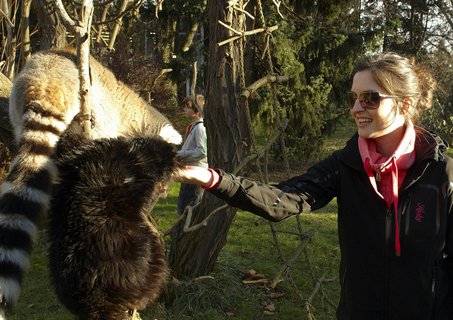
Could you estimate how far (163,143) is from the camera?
1993 mm

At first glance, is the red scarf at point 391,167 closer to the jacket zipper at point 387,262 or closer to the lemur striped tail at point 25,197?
the jacket zipper at point 387,262

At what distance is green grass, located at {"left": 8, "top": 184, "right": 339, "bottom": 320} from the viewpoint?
5.50m

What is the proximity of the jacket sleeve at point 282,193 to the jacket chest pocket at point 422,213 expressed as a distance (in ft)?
1.35

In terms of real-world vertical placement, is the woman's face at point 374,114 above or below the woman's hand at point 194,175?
above

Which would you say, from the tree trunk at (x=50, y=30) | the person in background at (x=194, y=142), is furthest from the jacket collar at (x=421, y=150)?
the tree trunk at (x=50, y=30)

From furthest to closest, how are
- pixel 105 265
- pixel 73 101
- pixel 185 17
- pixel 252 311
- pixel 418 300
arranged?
pixel 185 17
pixel 252 311
pixel 73 101
pixel 418 300
pixel 105 265

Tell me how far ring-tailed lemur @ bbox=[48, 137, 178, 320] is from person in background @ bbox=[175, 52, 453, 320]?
0.66ft

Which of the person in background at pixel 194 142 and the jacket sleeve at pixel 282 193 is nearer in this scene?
the jacket sleeve at pixel 282 193

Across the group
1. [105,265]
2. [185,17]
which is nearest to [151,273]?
[105,265]

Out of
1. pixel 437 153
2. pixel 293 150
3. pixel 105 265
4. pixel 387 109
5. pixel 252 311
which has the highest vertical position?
pixel 387 109

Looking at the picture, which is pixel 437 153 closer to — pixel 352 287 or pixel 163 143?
pixel 352 287

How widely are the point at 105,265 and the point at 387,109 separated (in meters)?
1.43

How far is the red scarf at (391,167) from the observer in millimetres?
2197

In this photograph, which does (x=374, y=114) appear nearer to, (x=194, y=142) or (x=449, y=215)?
(x=449, y=215)
